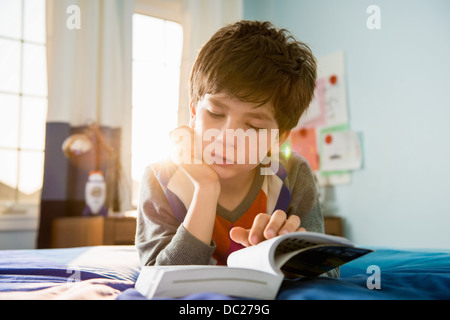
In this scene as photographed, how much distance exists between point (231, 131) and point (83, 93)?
6.40 ft

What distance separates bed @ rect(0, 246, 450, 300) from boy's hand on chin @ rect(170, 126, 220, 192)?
220mm

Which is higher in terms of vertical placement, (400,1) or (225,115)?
(400,1)

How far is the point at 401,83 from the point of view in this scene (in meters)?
2.09

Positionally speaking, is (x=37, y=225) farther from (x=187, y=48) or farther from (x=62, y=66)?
(x=187, y=48)

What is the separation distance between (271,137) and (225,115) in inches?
5.1

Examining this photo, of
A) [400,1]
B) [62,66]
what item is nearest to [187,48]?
[62,66]

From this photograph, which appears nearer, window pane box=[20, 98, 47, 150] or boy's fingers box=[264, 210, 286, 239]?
boy's fingers box=[264, 210, 286, 239]

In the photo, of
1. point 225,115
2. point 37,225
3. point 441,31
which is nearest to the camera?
point 225,115

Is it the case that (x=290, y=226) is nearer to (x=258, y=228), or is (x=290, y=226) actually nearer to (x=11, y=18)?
(x=258, y=228)

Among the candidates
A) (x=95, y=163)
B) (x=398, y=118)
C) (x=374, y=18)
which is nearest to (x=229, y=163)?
(x=398, y=118)

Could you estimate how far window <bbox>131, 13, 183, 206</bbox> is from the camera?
2.67 m

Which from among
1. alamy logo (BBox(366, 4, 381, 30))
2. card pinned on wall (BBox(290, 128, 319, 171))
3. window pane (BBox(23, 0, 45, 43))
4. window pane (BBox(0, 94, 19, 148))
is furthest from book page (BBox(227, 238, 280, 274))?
window pane (BBox(23, 0, 45, 43))

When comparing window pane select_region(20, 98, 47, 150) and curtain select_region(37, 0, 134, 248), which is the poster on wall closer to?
curtain select_region(37, 0, 134, 248)

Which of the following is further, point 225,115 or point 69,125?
point 69,125
